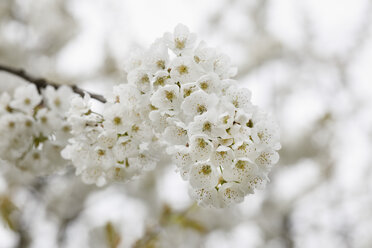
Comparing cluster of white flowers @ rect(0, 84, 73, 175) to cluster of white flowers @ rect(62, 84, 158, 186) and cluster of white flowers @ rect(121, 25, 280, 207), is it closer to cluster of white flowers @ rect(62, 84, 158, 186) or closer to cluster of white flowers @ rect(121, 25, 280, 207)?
cluster of white flowers @ rect(62, 84, 158, 186)

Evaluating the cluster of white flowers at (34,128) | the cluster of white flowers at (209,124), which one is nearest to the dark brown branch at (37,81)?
the cluster of white flowers at (34,128)

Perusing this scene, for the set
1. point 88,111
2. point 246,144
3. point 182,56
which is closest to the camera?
point 246,144

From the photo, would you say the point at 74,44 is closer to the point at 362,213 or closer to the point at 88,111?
the point at 88,111

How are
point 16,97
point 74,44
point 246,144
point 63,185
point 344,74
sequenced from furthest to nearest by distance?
point 344,74 < point 74,44 < point 63,185 < point 16,97 < point 246,144

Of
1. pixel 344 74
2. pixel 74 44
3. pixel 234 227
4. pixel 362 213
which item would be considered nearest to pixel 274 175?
pixel 234 227

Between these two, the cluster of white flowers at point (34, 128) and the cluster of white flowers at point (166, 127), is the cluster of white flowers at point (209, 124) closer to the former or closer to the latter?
the cluster of white flowers at point (166, 127)

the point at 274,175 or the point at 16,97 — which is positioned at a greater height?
the point at 274,175

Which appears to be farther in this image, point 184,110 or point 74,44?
point 74,44
